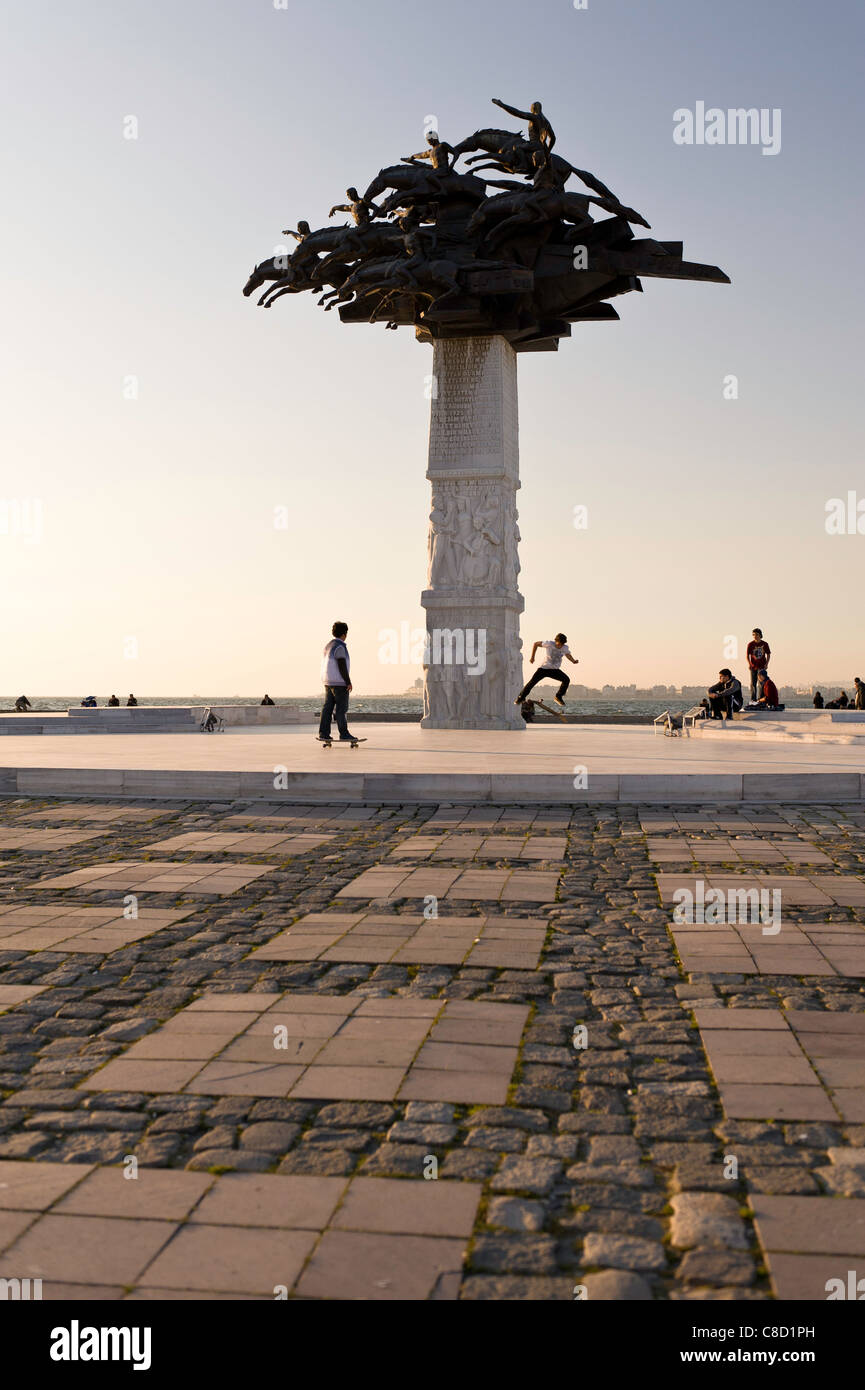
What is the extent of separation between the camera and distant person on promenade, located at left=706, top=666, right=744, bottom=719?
22.0 meters

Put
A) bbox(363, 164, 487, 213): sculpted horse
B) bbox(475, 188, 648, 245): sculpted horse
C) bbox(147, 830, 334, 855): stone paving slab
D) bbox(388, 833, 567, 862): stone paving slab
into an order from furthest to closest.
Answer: bbox(363, 164, 487, 213): sculpted horse
bbox(475, 188, 648, 245): sculpted horse
bbox(147, 830, 334, 855): stone paving slab
bbox(388, 833, 567, 862): stone paving slab

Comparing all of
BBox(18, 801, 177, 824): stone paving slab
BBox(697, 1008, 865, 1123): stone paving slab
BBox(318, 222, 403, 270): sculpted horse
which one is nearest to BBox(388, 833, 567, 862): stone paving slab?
BBox(18, 801, 177, 824): stone paving slab

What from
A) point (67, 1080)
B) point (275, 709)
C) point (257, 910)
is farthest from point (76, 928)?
point (275, 709)

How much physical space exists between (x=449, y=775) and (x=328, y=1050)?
728 cm

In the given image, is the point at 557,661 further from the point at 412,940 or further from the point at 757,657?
the point at 412,940

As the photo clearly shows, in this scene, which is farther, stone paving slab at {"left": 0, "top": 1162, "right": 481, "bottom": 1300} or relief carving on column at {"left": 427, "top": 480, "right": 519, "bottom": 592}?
relief carving on column at {"left": 427, "top": 480, "right": 519, "bottom": 592}

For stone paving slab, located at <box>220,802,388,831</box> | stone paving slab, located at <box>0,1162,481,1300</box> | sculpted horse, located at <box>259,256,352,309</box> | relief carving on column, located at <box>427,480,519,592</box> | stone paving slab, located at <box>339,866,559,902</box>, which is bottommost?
stone paving slab, located at <box>0,1162,481,1300</box>

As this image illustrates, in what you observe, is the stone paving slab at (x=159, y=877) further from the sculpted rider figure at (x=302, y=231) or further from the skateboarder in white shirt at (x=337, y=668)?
the sculpted rider figure at (x=302, y=231)

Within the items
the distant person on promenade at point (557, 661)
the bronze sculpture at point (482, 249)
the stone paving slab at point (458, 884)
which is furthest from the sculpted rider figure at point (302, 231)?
the stone paving slab at point (458, 884)

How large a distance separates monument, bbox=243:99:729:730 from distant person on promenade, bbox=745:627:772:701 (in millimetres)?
5217

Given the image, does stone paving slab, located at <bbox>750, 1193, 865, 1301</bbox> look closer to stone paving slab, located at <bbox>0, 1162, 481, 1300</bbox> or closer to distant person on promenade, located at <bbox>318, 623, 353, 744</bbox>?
stone paving slab, located at <bbox>0, 1162, 481, 1300</bbox>

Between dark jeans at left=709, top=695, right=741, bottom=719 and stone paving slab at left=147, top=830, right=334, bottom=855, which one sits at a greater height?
dark jeans at left=709, top=695, right=741, bottom=719

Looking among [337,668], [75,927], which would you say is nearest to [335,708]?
[337,668]

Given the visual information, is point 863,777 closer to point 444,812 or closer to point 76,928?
point 444,812
